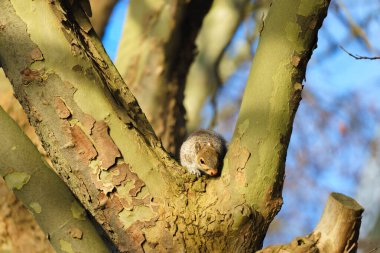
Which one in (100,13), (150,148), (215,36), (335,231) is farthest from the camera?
(215,36)

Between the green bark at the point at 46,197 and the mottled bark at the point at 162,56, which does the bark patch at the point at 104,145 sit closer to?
the green bark at the point at 46,197

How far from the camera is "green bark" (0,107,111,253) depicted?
1706 millimetres

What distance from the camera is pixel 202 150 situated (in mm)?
2568

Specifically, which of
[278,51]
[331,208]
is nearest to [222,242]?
[331,208]

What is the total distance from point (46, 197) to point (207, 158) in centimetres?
77

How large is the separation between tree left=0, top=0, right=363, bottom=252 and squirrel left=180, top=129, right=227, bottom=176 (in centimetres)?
46

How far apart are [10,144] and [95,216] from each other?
1.08 ft

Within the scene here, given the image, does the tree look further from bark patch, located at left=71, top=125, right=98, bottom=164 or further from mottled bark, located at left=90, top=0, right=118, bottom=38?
mottled bark, located at left=90, top=0, right=118, bottom=38

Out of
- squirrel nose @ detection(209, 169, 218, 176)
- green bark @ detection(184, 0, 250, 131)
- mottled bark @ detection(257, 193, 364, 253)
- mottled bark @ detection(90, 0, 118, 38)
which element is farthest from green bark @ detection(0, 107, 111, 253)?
green bark @ detection(184, 0, 250, 131)

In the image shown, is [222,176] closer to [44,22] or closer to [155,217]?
[155,217]

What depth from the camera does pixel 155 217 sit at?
1.71m

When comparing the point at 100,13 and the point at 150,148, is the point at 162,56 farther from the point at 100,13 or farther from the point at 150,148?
the point at 150,148

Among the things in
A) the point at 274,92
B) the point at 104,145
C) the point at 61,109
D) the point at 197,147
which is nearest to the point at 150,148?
the point at 104,145

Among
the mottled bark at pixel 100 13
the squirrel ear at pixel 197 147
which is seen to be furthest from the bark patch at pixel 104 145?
the mottled bark at pixel 100 13
